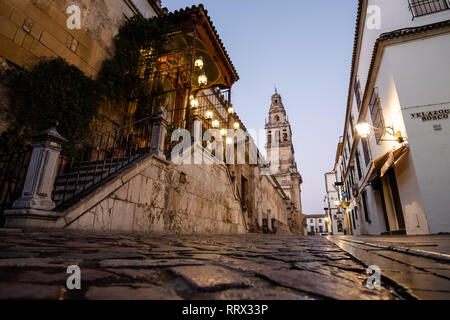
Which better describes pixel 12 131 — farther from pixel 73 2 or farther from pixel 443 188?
pixel 443 188

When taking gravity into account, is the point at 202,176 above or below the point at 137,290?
above

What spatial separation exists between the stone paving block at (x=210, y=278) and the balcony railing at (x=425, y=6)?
12027mm

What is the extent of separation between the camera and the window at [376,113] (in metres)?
9.38

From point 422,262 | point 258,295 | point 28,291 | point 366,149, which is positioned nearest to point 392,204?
point 366,149

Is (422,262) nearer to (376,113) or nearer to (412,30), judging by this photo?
(412,30)

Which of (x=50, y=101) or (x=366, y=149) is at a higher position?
(x=366, y=149)

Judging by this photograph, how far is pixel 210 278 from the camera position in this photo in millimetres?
917

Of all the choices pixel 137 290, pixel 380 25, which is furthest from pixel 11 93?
pixel 380 25

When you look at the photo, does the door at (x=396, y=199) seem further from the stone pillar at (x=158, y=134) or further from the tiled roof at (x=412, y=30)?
the stone pillar at (x=158, y=134)

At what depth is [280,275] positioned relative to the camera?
1.04 metres

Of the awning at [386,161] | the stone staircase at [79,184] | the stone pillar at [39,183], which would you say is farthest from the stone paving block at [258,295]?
the awning at [386,161]

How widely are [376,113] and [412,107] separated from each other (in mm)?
2713
